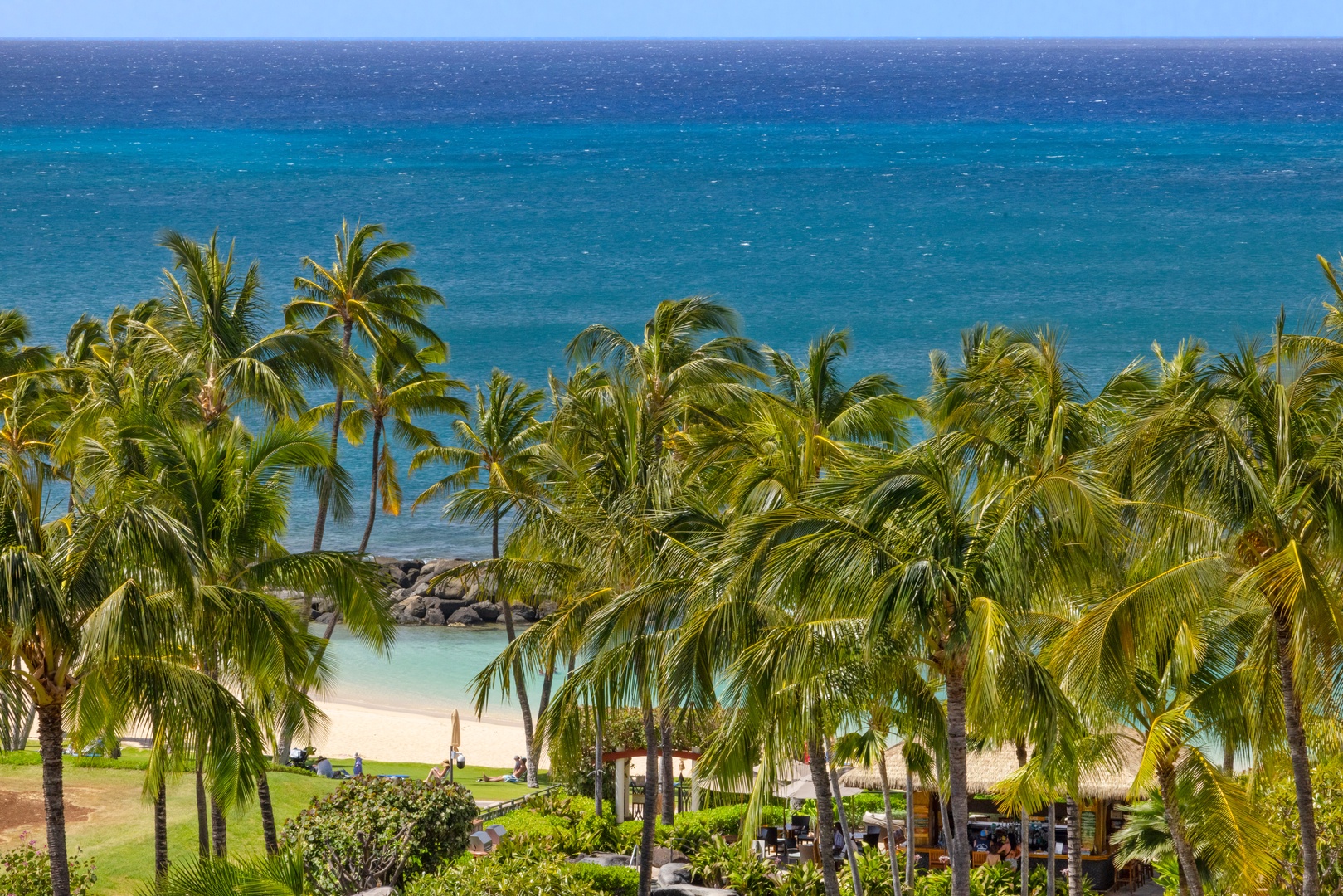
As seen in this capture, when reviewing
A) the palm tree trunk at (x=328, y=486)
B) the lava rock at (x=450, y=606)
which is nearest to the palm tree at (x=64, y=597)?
A: the palm tree trunk at (x=328, y=486)

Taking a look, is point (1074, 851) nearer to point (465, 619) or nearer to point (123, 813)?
point (123, 813)

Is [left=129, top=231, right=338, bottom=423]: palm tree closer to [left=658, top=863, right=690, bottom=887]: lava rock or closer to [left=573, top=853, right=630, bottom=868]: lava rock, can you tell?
[left=573, top=853, right=630, bottom=868]: lava rock

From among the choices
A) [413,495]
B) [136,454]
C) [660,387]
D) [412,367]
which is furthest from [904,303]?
[136,454]

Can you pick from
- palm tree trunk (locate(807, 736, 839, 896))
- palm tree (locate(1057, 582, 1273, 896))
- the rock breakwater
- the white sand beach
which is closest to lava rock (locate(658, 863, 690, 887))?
palm tree trunk (locate(807, 736, 839, 896))

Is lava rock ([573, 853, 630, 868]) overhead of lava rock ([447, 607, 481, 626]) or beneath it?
beneath

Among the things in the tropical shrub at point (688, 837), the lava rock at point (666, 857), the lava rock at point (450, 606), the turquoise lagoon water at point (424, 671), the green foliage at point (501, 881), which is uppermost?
the lava rock at point (450, 606)

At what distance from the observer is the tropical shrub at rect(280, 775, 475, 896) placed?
1744 cm

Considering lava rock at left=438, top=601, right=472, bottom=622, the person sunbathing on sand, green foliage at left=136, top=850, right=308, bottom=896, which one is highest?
lava rock at left=438, top=601, right=472, bottom=622

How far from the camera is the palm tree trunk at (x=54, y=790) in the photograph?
13812 mm

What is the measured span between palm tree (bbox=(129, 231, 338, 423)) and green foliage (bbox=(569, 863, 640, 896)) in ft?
26.9

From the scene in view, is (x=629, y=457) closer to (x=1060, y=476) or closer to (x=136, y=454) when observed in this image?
(x=136, y=454)

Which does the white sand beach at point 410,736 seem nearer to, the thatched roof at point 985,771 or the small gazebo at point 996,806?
the small gazebo at point 996,806

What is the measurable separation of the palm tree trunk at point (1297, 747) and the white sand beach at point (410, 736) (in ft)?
69.8

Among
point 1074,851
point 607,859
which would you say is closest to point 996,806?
point 1074,851
